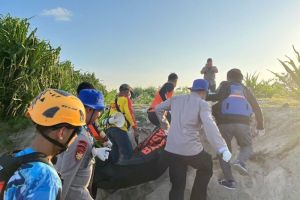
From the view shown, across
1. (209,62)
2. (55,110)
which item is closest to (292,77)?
(209,62)

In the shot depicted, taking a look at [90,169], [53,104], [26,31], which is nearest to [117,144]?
[90,169]

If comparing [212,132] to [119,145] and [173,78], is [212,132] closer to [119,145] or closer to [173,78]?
[119,145]

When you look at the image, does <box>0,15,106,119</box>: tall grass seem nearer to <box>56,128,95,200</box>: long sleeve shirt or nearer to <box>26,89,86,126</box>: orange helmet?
<box>56,128,95,200</box>: long sleeve shirt

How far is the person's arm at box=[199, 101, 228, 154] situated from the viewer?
5508 millimetres

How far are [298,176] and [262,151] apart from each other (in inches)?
32.4

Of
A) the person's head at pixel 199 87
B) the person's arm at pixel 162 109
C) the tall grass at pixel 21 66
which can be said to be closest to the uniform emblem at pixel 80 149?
the person's head at pixel 199 87

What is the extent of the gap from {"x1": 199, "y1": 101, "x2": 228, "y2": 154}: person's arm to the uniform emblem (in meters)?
2.01

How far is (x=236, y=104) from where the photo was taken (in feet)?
21.6

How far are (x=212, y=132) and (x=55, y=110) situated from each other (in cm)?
345

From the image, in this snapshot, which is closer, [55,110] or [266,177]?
[55,110]

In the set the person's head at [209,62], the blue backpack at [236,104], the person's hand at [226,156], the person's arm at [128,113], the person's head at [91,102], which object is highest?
the person's head at [209,62]

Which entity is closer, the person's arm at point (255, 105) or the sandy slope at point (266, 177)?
the sandy slope at point (266, 177)

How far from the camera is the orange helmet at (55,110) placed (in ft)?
7.61

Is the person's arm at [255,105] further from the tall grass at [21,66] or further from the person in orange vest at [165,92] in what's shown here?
the tall grass at [21,66]
